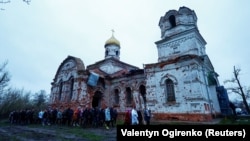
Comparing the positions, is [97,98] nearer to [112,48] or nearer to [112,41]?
[112,48]

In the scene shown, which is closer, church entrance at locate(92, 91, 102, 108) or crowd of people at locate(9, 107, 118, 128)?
crowd of people at locate(9, 107, 118, 128)

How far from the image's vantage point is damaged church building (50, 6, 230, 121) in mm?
15948

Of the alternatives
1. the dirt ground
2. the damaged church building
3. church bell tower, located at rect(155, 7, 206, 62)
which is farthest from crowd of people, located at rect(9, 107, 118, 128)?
church bell tower, located at rect(155, 7, 206, 62)

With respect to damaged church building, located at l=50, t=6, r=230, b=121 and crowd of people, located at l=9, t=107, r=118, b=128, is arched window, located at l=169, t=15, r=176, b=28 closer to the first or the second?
damaged church building, located at l=50, t=6, r=230, b=121

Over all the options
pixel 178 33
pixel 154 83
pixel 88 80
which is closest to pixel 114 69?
pixel 88 80

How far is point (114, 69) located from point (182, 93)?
12.9 metres

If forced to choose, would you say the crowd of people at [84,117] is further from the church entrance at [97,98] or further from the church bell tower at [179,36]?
the church bell tower at [179,36]

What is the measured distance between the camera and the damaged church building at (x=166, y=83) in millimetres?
15948

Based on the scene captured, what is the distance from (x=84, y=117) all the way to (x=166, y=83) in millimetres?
8815

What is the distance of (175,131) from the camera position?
16.8 ft

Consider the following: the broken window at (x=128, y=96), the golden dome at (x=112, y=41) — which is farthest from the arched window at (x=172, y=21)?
the golden dome at (x=112, y=41)

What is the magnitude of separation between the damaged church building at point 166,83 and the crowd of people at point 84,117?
2320 millimetres

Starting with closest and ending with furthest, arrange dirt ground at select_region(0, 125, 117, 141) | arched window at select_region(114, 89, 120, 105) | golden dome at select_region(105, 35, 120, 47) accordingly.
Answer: dirt ground at select_region(0, 125, 117, 141) → arched window at select_region(114, 89, 120, 105) → golden dome at select_region(105, 35, 120, 47)

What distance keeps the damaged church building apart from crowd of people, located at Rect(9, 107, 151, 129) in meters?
2.32
